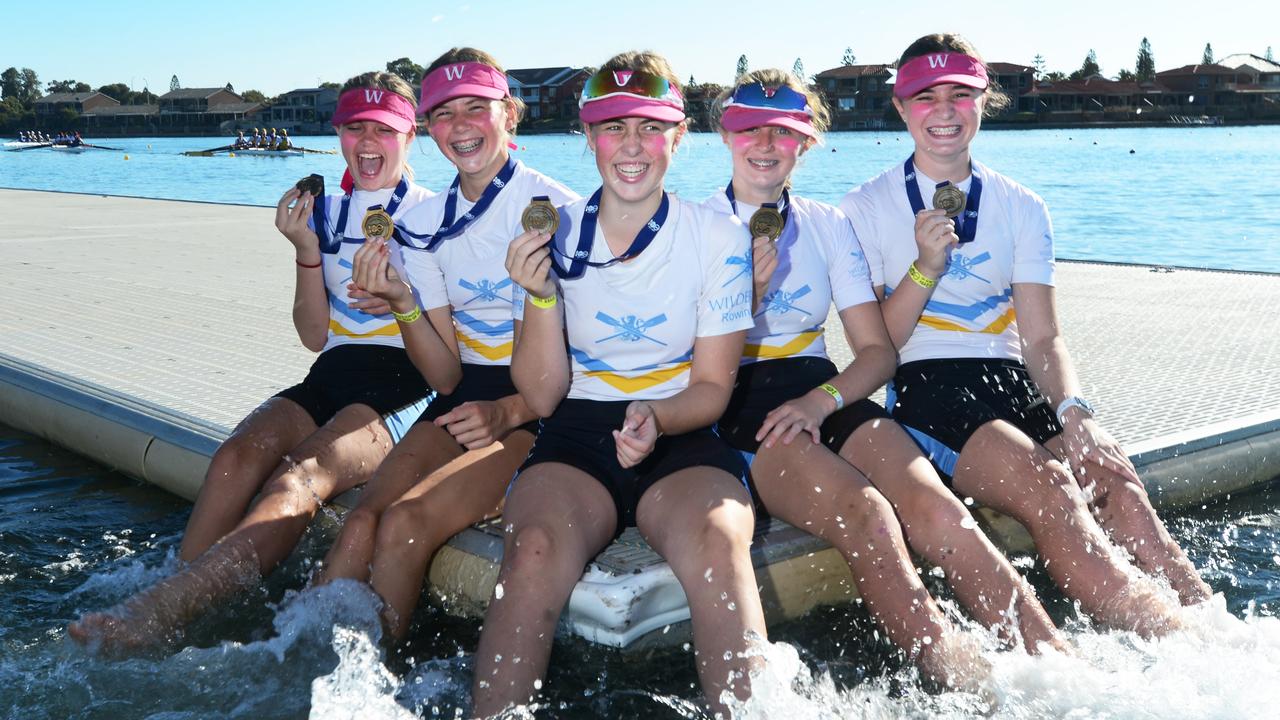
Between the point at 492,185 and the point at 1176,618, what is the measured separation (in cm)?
271

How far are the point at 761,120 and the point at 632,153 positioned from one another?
64cm

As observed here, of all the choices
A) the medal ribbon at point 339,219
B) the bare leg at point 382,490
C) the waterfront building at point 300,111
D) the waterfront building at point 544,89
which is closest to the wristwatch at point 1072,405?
the bare leg at point 382,490

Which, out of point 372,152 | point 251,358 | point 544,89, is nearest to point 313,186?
point 372,152

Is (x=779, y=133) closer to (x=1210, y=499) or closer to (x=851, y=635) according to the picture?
(x=851, y=635)

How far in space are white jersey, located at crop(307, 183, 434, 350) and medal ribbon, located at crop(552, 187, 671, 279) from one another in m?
1.07

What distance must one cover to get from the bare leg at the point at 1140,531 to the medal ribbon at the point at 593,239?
167cm

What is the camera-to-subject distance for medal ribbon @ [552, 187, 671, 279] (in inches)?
146

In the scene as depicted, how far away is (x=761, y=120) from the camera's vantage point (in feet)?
13.4

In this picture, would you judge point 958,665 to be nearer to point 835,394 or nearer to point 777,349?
point 835,394

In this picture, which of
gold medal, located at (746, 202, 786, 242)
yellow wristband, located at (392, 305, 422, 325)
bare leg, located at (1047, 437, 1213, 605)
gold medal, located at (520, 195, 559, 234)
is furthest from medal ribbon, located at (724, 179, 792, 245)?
bare leg, located at (1047, 437, 1213, 605)

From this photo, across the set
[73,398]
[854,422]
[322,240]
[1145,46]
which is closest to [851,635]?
[854,422]

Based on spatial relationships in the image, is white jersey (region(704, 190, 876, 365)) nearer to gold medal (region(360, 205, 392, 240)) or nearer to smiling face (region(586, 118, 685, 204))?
smiling face (region(586, 118, 685, 204))

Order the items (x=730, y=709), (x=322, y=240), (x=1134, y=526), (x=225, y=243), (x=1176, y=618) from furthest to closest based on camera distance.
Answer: (x=225, y=243), (x=322, y=240), (x=1134, y=526), (x=1176, y=618), (x=730, y=709)

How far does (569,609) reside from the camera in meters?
3.58
